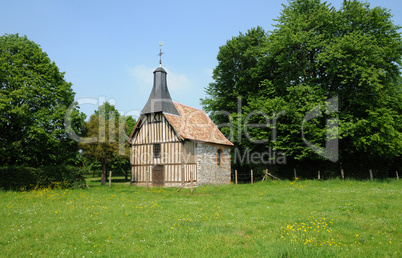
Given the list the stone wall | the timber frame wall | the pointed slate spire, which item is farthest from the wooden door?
the pointed slate spire

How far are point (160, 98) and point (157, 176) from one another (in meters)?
7.27

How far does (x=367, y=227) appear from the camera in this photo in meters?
7.73

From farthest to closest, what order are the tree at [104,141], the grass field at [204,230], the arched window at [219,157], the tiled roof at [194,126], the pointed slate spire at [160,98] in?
the tree at [104,141]
the arched window at [219,157]
the pointed slate spire at [160,98]
the tiled roof at [194,126]
the grass field at [204,230]

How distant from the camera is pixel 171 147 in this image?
78.3 ft

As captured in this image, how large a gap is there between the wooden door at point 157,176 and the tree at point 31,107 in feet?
22.9

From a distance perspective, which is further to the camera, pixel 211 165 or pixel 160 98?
pixel 160 98

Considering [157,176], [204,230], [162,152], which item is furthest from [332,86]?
[204,230]

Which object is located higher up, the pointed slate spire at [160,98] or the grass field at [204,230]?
the pointed slate spire at [160,98]

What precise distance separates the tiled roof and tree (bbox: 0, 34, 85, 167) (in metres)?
8.57

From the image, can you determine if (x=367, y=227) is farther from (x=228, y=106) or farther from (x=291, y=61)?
(x=228, y=106)

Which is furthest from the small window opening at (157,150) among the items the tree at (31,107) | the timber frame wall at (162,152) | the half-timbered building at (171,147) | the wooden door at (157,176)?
the tree at (31,107)

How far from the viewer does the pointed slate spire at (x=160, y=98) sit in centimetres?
2503

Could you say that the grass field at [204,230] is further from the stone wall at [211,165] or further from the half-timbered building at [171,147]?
the stone wall at [211,165]

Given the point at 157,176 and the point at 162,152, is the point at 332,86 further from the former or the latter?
the point at 157,176
